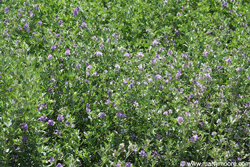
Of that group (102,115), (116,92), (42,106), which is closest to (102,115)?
(102,115)

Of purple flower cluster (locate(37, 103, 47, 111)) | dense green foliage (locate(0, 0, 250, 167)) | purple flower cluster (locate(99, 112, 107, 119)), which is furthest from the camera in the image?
purple flower cluster (locate(99, 112, 107, 119))

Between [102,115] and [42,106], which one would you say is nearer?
[42,106]

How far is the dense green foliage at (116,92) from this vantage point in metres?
2.76

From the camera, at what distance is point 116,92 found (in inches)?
134

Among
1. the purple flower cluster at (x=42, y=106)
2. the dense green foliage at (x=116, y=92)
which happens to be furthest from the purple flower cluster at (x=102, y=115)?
the purple flower cluster at (x=42, y=106)

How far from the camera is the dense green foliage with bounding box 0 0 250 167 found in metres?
2.76

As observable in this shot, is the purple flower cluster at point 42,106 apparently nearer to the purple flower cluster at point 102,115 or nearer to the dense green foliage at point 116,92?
the dense green foliage at point 116,92

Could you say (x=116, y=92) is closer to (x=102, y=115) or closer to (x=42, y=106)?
(x=102, y=115)

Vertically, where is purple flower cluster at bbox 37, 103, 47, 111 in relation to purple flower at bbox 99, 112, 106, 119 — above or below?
above

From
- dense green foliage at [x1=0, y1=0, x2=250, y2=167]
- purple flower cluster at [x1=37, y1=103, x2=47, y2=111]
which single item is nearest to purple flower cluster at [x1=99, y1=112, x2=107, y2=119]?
dense green foliage at [x1=0, y1=0, x2=250, y2=167]

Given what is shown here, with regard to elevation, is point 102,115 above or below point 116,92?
below

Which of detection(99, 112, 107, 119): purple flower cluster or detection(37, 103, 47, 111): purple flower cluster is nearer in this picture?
detection(37, 103, 47, 111): purple flower cluster

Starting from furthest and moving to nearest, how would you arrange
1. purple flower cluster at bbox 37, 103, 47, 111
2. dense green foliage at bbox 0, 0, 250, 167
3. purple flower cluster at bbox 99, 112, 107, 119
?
purple flower cluster at bbox 99, 112, 107, 119
purple flower cluster at bbox 37, 103, 47, 111
dense green foliage at bbox 0, 0, 250, 167

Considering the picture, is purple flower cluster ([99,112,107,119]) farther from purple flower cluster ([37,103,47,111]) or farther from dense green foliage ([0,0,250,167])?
purple flower cluster ([37,103,47,111])
